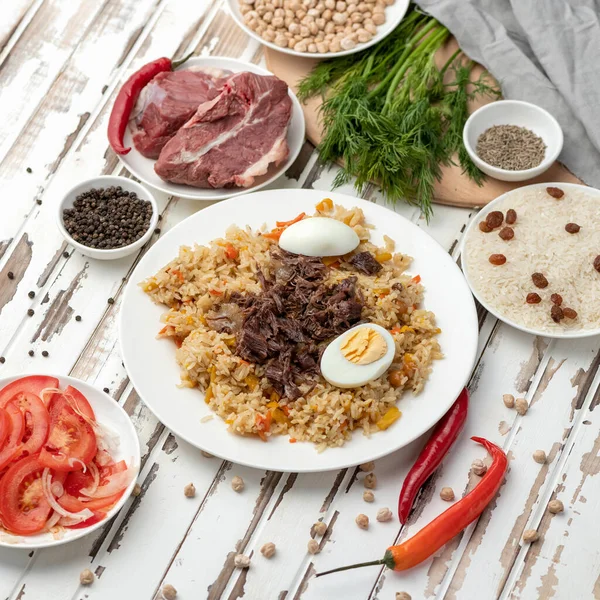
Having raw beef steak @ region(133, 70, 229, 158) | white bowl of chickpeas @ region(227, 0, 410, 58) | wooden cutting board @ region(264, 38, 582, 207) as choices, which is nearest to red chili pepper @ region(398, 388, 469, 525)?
wooden cutting board @ region(264, 38, 582, 207)

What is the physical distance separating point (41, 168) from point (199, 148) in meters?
1.16

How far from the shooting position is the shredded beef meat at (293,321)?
4223mm

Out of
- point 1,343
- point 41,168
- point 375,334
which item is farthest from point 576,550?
point 41,168

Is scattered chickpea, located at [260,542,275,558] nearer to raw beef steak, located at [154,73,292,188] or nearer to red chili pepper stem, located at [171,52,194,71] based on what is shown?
raw beef steak, located at [154,73,292,188]

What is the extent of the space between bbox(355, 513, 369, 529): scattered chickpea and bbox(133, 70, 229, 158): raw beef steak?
8.58 feet

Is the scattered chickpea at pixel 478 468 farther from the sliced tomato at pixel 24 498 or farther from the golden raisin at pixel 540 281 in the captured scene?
the sliced tomato at pixel 24 498

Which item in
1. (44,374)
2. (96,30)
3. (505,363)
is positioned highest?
(96,30)

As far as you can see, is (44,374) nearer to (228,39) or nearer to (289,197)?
(289,197)

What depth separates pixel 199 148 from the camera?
4918mm

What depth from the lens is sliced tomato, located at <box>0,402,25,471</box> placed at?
3.85 m

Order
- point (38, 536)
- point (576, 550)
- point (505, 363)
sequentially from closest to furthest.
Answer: point (38, 536) < point (576, 550) < point (505, 363)

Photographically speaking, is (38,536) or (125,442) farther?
(125,442)

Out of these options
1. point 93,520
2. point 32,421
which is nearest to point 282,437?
point 93,520

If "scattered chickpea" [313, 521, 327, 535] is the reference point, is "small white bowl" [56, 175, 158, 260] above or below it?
above
